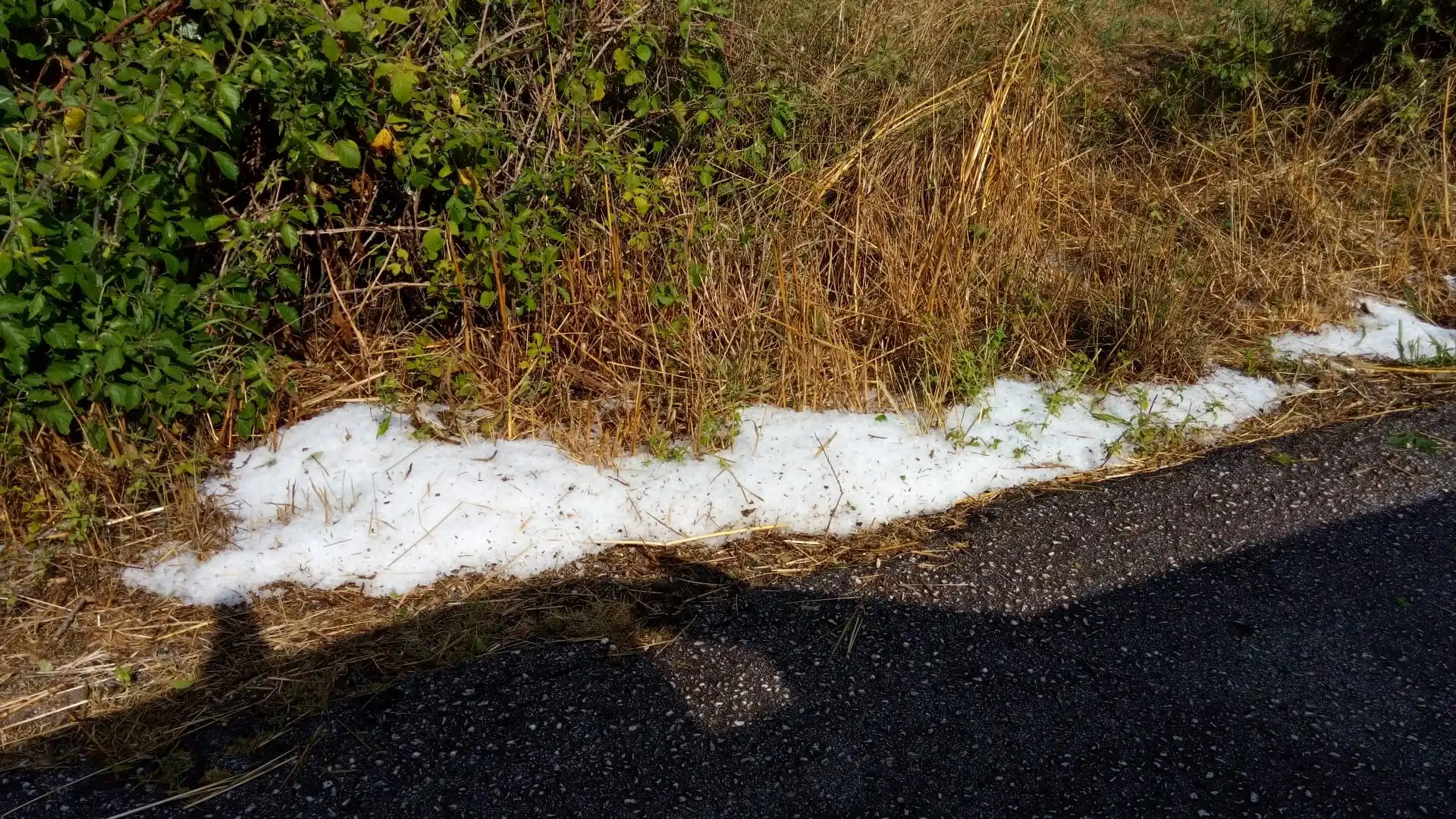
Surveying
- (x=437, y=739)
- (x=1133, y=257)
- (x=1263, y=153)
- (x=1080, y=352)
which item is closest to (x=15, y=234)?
(x=437, y=739)

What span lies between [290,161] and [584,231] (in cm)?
114

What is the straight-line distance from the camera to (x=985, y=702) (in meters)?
2.96

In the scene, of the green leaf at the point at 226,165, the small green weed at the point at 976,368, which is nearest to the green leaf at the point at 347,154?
the green leaf at the point at 226,165

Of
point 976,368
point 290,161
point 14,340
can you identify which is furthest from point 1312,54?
point 14,340

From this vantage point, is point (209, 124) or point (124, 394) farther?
point (124, 394)

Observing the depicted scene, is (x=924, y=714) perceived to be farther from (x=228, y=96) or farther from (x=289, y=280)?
(x=228, y=96)

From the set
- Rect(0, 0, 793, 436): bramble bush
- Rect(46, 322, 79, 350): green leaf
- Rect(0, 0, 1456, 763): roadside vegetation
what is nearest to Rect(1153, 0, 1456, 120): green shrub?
Rect(0, 0, 1456, 763): roadside vegetation

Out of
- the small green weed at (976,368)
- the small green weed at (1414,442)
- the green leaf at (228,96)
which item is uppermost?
the green leaf at (228,96)

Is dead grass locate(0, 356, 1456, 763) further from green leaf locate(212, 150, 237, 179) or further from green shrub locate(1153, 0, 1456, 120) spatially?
green shrub locate(1153, 0, 1456, 120)

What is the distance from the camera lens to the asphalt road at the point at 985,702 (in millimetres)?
2668

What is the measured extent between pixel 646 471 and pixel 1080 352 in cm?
211

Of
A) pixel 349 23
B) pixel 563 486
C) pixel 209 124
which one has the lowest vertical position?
pixel 563 486

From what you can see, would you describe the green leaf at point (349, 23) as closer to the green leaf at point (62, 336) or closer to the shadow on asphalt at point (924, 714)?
the green leaf at point (62, 336)

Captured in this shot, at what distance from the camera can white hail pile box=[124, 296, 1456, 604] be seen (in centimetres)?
356
